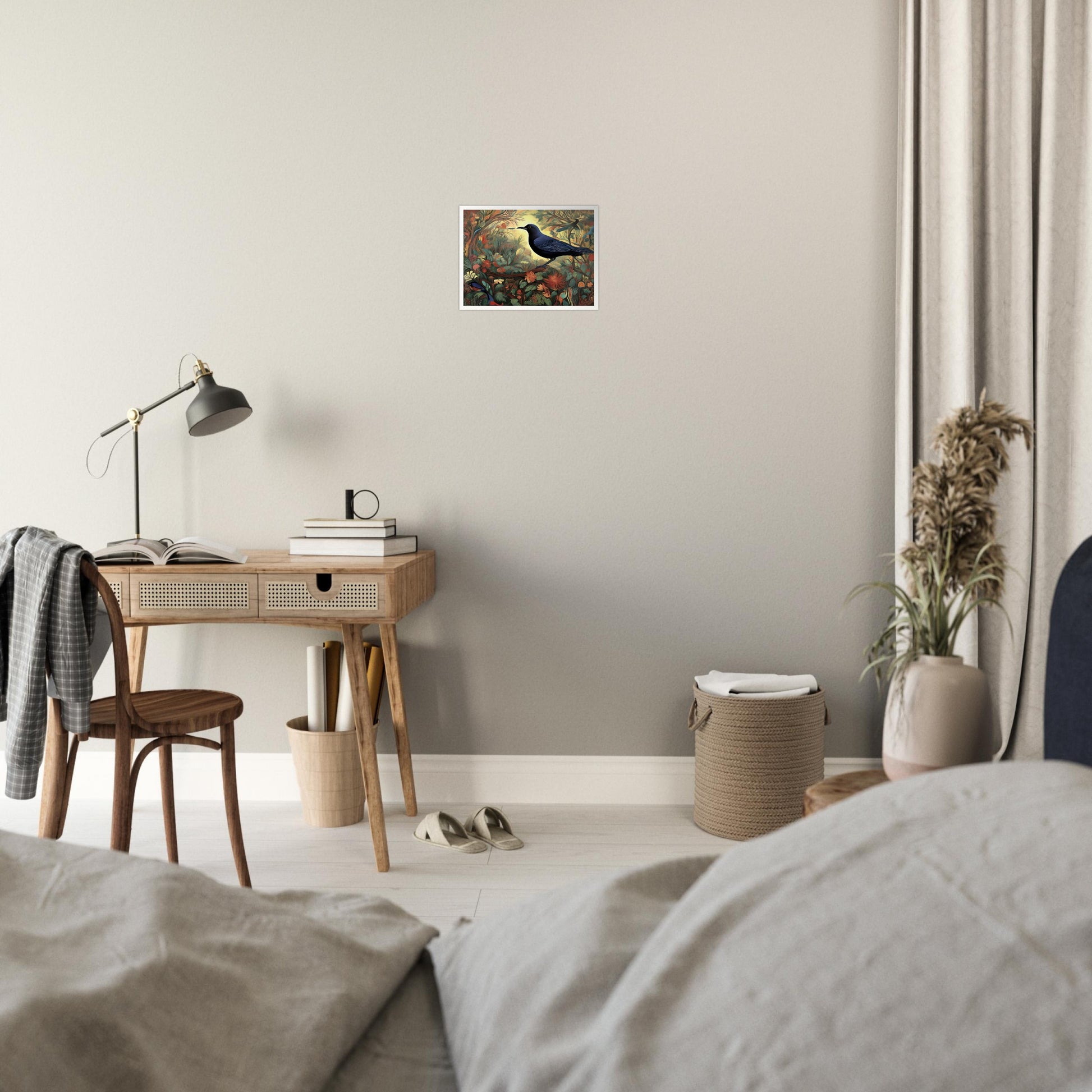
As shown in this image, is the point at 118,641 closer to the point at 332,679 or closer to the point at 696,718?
the point at 332,679

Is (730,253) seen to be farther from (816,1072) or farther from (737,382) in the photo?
(816,1072)

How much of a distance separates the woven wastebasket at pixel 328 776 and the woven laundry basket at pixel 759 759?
38.1 inches

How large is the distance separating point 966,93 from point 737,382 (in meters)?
0.97

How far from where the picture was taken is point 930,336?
8.88 feet

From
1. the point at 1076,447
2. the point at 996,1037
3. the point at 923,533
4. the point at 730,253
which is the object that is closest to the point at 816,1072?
the point at 996,1037

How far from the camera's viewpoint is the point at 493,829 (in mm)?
2594

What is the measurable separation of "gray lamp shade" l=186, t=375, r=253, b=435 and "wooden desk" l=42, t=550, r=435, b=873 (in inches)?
19.1

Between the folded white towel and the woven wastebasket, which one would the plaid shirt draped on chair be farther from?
the folded white towel

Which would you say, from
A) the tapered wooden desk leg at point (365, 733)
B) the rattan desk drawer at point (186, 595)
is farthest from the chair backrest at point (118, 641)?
the tapered wooden desk leg at point (365, 733)

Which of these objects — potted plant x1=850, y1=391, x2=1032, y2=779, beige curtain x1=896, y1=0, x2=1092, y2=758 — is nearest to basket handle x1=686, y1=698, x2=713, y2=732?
beige curtain x1=896, y1=0, x2=1092, y2=758

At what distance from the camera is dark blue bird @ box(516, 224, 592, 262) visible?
2818mm

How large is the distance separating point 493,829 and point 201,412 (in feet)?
4.57

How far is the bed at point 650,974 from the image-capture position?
532mm

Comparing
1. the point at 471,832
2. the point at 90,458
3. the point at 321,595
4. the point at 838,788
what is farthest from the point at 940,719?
the point at 90,458
